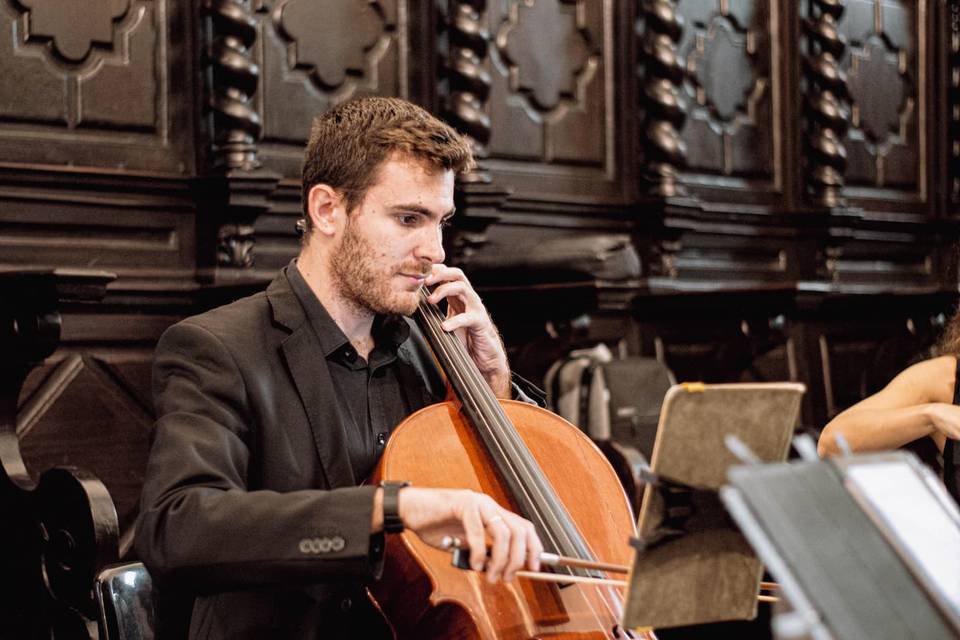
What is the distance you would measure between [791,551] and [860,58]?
5156 mm

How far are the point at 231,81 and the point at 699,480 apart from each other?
2744 mm

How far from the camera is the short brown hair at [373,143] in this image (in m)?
2.14

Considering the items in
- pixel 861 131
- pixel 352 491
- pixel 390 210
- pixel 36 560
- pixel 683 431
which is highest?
pixel 861 131

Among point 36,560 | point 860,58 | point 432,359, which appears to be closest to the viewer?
point 432,359

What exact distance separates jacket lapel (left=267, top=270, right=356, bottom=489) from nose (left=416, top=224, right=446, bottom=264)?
0.24 m

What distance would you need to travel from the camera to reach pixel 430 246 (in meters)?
2.16

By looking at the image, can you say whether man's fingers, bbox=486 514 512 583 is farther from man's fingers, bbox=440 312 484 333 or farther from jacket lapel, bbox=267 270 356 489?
man's fingers, bbox=440 312 484 333

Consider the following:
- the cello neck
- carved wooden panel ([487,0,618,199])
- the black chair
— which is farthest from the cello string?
carved wooden panel ([487,0,618,199])

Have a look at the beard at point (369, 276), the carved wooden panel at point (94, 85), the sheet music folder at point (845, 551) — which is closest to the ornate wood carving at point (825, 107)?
the carved wooden panel at point (94, 85)

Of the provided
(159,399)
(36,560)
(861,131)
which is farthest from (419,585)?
(861,131)

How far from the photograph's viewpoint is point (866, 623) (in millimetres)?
946

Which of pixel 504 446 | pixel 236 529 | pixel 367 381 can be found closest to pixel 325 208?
pixel 367 381

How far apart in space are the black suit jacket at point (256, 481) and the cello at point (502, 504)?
0.38ft

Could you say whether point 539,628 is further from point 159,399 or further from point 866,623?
point 866,623
